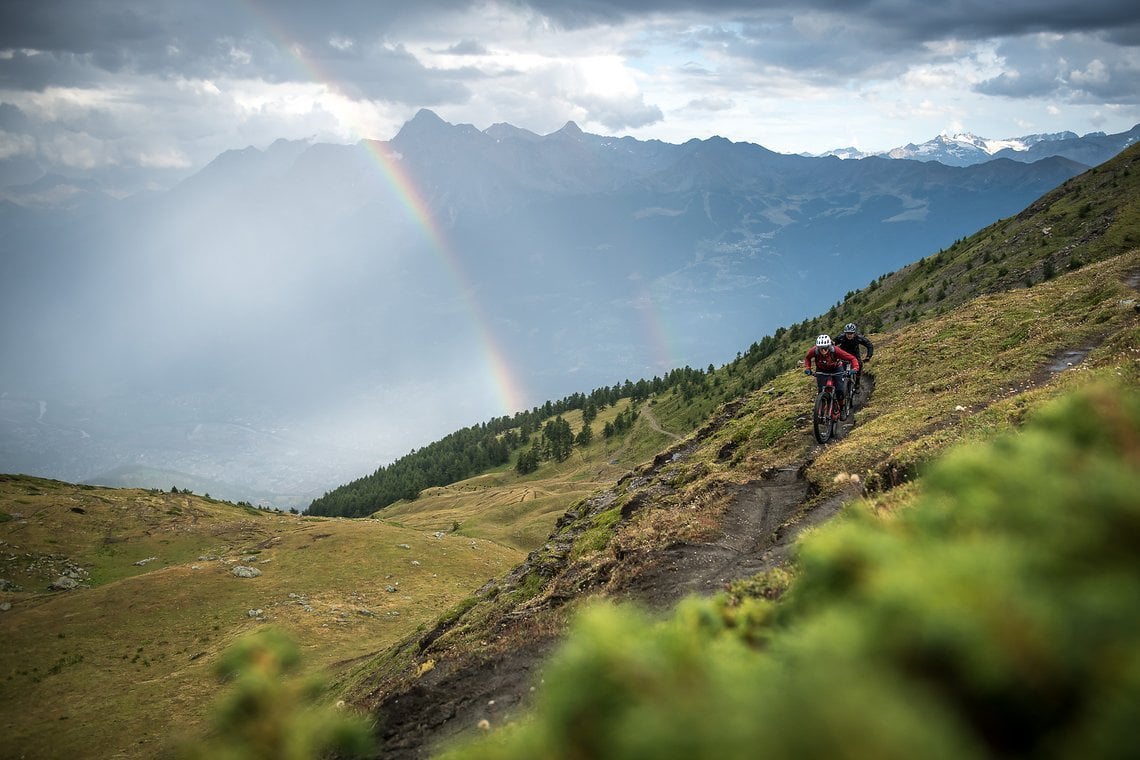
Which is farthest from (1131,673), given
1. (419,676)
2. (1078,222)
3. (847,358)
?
(1078,222)

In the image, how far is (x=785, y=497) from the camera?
20.2 meters

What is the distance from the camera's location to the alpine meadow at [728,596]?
2.43 m

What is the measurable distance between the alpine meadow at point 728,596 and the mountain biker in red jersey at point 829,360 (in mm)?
2228

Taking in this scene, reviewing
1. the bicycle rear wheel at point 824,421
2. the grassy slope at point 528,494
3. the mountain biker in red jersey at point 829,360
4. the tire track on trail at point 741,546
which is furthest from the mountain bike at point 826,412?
the grassy slope at point 528,494

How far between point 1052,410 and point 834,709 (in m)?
5.33

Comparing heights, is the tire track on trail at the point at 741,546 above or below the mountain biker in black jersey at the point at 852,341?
below

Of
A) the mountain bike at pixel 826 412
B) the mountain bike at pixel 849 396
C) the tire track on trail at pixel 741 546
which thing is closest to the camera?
the tire track on trail at pixel 741 546

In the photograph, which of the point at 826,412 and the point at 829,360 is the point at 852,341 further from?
the point at 826,412

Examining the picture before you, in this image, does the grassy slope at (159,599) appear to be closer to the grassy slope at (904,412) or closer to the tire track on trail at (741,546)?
the grassy slope at (904,412)

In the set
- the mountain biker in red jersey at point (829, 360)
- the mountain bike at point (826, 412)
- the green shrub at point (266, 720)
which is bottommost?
the green shrub at point (266, 720)

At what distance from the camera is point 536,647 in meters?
15.5

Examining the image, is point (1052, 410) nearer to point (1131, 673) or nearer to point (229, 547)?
point (1131, 673)

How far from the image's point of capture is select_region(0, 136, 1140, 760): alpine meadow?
7.97 ft

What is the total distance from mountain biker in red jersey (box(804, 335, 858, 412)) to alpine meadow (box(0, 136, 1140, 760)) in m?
2.23
